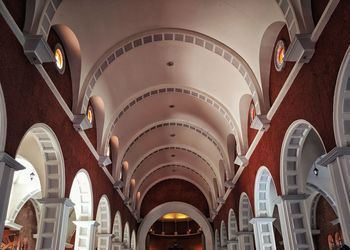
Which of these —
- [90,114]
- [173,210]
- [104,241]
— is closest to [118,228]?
[104,241]

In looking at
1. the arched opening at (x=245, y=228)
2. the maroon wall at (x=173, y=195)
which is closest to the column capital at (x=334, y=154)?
the arched opening at (x=245, y=228)

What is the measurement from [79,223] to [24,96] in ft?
21.2

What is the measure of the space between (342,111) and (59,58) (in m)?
7.55

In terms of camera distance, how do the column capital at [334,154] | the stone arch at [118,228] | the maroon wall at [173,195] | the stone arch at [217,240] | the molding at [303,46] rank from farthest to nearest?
the maroon wall at [173,195] < the stone arch at [217,240] < the stone arch at [118,228] < the molding at [303,46] < the column capital at [334,154]

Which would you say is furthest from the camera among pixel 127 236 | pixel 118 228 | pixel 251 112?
pixel 127 236

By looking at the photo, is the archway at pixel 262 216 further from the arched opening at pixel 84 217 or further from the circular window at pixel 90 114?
the circular window at pixel 90 114

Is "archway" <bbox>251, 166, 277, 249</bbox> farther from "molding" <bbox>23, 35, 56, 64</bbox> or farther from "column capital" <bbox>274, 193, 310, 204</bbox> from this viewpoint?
"molding" <bbox>23, 35, 56, 64</bbox>

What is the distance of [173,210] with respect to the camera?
26.6 m

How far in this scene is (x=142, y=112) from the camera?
55.9 ft

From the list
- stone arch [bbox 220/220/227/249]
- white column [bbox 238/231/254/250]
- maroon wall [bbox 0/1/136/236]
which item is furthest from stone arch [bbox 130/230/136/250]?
maroon wall [bbox 0/1/136/236]

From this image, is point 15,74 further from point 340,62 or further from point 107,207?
point 107,207

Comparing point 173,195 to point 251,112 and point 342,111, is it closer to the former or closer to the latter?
point 251,112

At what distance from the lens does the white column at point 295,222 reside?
947 centimetres

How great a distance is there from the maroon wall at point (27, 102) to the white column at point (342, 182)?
20.0 feet
